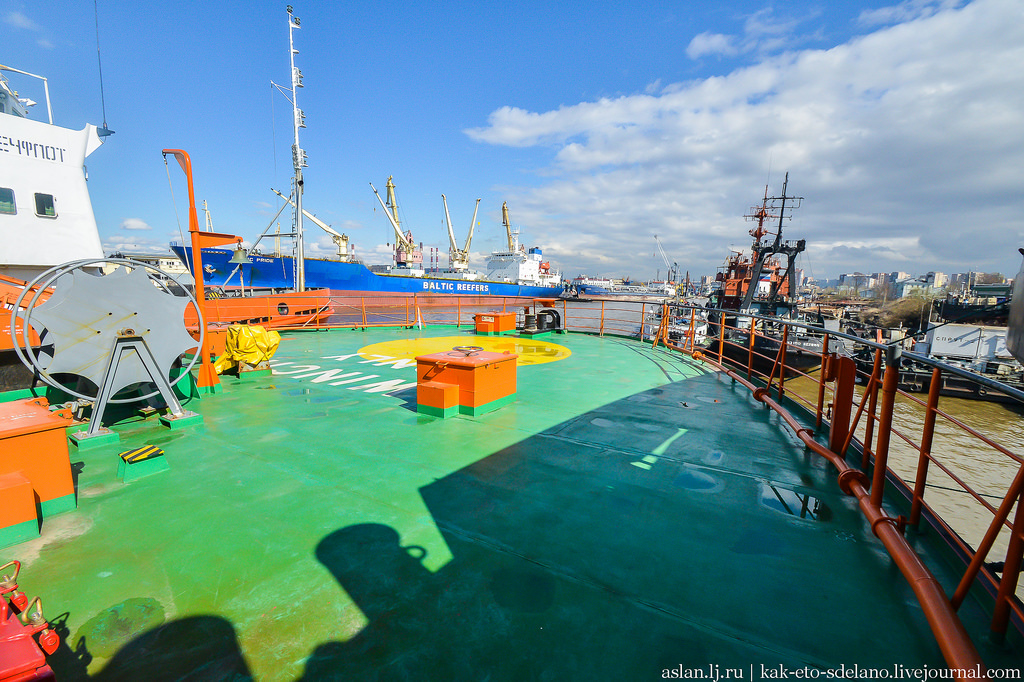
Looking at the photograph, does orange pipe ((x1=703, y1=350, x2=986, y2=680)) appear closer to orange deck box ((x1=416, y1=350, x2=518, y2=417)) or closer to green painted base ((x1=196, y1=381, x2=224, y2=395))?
orange deck box ((x1=416, y1=350, x2=518, y2=417))

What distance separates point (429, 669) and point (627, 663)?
3.06 feet

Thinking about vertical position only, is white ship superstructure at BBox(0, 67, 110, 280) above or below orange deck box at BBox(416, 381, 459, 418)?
above

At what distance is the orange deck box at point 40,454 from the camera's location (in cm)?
284

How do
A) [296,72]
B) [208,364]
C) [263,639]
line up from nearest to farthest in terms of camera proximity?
[263,639]
[208,364]
[296,72]

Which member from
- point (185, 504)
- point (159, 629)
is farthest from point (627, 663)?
point (185, 504)

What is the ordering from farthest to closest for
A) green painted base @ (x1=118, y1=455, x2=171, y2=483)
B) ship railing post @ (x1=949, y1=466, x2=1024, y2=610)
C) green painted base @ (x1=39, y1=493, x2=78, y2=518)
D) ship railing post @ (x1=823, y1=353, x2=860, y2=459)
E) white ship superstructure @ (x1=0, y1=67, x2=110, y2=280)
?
1. white ship superstructure @ (x1=0, y1=67, x2=110, y2=280)
2. ship railing post @ (x1=823, y1=353, x2=860, y2=459)
3. green painted base @ (x1=118, y1=455, x2=171, y2=483)
4. green painted base @ (x1=39, y1=493, x2=78, y2=518)
5. ship railing post @ (x1=949, y1=466, x2=1024, y2=610)

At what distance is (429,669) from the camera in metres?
1.92

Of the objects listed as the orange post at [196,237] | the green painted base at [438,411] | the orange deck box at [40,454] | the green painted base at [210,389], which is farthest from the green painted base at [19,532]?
the green painted base at [210,389]

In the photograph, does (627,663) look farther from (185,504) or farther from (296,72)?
(296,72)

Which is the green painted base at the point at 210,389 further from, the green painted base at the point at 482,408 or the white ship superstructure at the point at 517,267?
the white ship superstructure at the point at 517,267

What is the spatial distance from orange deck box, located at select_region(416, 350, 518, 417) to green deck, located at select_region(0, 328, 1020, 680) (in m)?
0.72

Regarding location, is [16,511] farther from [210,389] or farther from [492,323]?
[492,323]

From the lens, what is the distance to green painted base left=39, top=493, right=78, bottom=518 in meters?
3.03

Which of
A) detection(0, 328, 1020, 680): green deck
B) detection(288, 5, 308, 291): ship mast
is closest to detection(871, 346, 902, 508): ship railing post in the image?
detection(0, 328, 1020, 680): green deck
